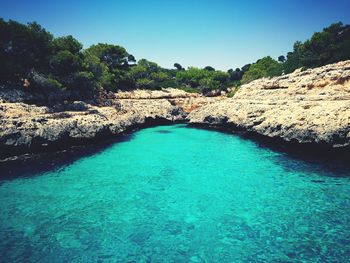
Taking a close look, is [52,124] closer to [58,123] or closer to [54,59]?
[58,123]

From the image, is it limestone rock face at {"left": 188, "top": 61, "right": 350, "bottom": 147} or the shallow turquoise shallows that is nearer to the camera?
the shallow turquoise shallows

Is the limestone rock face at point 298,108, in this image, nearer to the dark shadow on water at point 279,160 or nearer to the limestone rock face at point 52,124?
the dark shadow on water at point 279,160

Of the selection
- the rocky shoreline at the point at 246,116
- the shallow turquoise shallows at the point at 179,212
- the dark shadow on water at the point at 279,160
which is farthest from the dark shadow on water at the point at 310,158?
the rocky shoreline at the point at 246,116

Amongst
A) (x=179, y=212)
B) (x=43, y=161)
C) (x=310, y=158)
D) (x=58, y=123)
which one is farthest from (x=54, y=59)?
(x=310, y=158)

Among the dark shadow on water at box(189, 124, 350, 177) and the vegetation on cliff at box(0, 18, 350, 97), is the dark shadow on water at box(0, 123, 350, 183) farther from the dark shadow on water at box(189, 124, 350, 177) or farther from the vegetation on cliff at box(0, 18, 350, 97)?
the vegetation on cliff at box(0, 18, 350, 97)

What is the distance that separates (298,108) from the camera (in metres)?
19.7

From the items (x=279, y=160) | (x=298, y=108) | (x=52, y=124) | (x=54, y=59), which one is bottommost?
(x=279, y=160)

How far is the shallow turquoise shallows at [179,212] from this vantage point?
7941mm

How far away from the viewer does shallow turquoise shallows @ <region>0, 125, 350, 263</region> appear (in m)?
7.94

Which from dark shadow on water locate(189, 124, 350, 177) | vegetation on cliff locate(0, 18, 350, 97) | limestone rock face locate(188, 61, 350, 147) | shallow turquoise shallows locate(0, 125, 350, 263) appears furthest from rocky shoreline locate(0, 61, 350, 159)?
shallow turquoise shallows locate(0, 125, 350, 263)

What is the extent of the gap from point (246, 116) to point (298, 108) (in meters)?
5.35

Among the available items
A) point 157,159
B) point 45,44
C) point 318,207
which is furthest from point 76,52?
point 318,207

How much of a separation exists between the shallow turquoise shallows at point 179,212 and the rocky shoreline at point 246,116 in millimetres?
2832

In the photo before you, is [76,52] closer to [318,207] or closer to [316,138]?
[316,138]
